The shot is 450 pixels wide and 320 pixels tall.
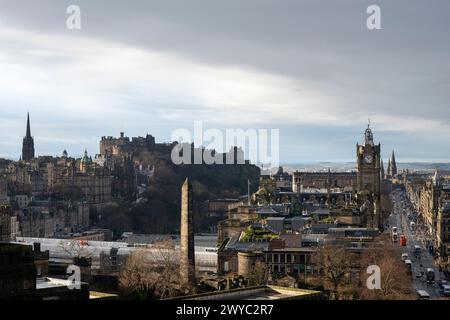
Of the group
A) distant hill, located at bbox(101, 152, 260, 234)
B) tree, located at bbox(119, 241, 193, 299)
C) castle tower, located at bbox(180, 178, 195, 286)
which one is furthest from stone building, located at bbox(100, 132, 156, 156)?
castle tower, located at bbox(180, 178, 195, 286)

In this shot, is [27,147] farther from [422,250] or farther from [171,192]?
[422,250]

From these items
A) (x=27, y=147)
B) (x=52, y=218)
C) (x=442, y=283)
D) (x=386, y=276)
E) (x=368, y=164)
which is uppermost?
(x=27, y=147)

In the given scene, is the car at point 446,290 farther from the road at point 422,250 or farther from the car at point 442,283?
the car at point 442,283

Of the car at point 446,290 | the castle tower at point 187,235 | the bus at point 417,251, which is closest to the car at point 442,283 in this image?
the car at point 446,290

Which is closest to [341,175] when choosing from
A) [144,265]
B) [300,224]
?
[300,224]

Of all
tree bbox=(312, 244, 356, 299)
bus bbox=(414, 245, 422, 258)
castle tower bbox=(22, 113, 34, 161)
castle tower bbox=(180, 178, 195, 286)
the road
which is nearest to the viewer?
tree bbox=(312, 244, 356, 299)

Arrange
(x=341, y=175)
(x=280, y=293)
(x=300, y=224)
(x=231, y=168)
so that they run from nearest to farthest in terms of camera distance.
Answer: (x=280, y=293), (x=300, y=224), (x=231, y=168), (x=341, y=175)

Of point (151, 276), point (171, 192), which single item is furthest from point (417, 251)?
point (171, 192)

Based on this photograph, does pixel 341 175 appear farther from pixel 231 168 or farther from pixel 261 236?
pixel 261 236

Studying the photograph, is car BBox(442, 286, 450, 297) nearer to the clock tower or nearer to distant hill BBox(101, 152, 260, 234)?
the clock tower
